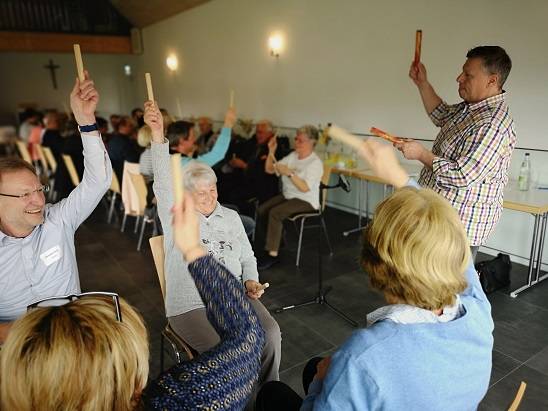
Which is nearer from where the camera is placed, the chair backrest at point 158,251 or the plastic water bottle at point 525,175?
the chair backrest at point 158,251

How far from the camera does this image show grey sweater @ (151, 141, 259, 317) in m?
1.79

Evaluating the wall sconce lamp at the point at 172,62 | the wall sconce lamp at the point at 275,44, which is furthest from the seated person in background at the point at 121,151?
the wall sconce lamp at the point at 172,62

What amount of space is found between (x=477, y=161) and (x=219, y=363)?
1.58 m

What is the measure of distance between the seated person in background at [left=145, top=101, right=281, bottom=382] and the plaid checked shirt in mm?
1043

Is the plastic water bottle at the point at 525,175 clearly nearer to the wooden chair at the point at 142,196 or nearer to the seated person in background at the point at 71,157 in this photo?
the wooden chair at the point at 142,196

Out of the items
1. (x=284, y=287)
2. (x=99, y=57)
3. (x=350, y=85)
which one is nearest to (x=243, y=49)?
(x=350, y=85)

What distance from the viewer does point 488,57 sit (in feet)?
6.67

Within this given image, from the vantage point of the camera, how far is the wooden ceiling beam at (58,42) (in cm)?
Answer: 896

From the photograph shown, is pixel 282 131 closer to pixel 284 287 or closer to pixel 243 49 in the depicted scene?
pixel 243 49

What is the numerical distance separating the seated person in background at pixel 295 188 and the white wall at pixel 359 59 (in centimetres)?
142

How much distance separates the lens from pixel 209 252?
6.39 feet

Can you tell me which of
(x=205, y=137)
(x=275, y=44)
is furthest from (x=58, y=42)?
(x=275, y=44)

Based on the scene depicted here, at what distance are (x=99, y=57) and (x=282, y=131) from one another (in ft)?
25.0

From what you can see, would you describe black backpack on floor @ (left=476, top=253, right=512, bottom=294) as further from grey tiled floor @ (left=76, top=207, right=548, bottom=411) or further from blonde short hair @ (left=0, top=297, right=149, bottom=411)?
blonde short hair @ (left=0, top=297, right=149, bottom=411)
